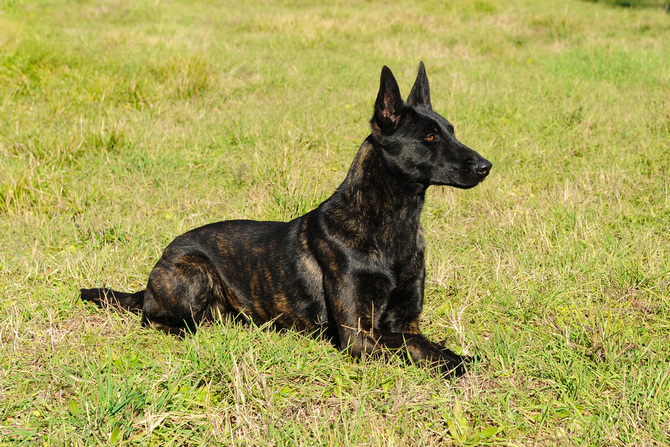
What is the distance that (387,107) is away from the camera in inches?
123

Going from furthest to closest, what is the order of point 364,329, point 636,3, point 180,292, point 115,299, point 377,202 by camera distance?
point 636,3 < point 115,299 < point 180,292 < point 377,202 < point 364,329

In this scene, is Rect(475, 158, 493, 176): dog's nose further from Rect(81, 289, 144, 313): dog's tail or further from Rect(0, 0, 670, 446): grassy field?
Rect(81, 289, 144, 313): dog's tail

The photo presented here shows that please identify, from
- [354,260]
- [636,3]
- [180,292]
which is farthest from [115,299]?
[636,3]

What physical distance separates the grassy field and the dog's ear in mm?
1270

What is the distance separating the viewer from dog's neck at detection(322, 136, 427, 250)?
3.14 metres

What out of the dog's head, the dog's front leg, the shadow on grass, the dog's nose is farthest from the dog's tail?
the shadow on grass

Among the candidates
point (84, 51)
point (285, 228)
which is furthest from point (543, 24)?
point (285, 228)

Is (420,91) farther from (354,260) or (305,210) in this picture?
(305,210)

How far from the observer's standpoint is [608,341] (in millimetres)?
2764

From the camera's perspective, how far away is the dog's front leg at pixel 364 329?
9.62 ft

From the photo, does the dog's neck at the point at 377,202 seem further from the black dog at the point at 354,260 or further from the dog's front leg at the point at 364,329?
the dog's front leg at the point at 364,329

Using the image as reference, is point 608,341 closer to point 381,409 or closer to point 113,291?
point 381,409

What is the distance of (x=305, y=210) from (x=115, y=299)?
5.94 ft

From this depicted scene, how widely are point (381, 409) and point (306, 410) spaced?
0.37 metres
